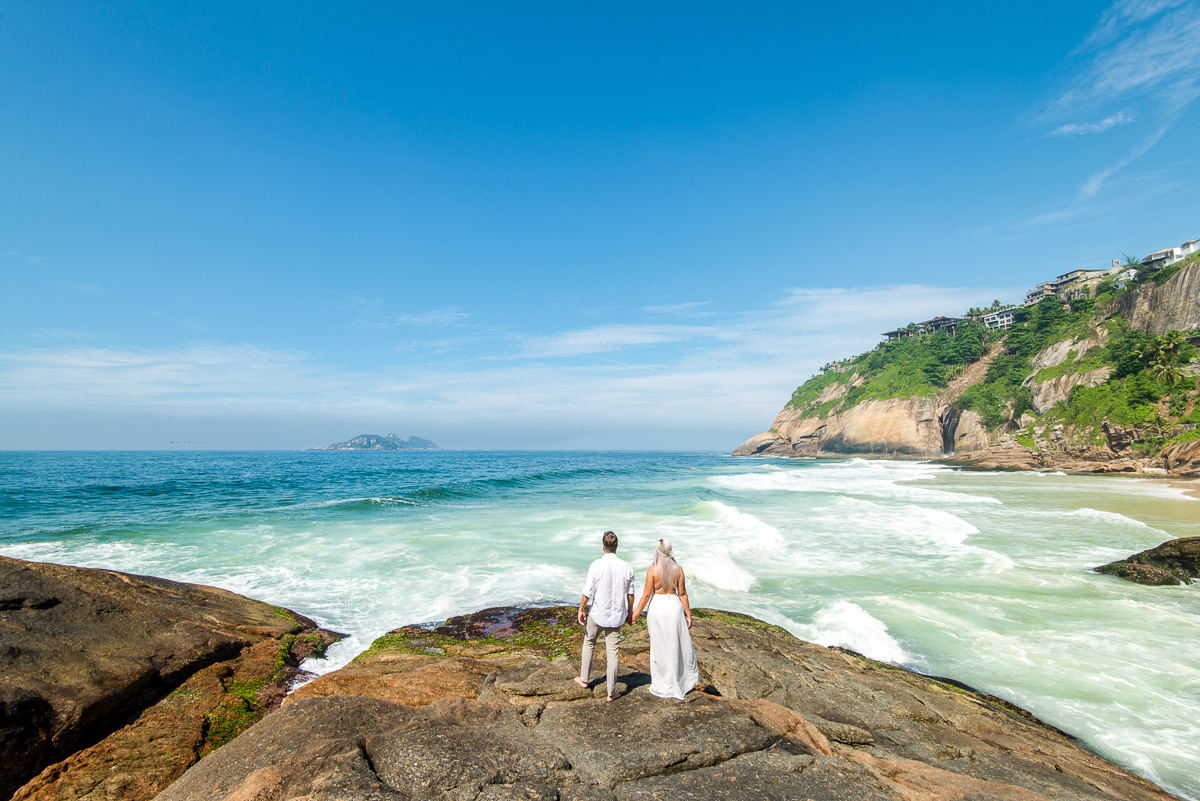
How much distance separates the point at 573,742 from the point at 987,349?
102m

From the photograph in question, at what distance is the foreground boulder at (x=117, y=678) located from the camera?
4.67 metres

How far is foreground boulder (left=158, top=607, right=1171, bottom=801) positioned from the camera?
3.94 metres

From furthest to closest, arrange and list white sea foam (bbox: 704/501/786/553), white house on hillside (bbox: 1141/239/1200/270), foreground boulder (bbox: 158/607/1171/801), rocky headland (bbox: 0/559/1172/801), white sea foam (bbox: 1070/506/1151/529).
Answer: white house on hillside (bbox: 1141/239/1200/270)
white sea foam (bbox: 1070/506/1151/529)
white sea foam (bbox: 704/501/786/553)
rocky headland (bbox: 0/559/1172/801)
foreground boulder (bbox: 158/607/1171/801)

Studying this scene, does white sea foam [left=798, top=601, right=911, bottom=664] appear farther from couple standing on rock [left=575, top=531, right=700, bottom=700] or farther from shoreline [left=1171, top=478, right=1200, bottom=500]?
shoreline [left=1171, top=478, right=1200, bottom=500]

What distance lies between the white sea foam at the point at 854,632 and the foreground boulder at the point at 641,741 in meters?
1.64

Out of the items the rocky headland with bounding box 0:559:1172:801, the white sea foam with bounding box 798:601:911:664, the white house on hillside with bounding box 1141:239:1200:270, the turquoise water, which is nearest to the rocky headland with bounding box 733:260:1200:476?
the white house on hillside with bounding box 1141:239:1200:270

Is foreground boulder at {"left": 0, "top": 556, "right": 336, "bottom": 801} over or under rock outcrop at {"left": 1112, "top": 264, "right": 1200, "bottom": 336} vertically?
under

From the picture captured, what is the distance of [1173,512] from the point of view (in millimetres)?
22609

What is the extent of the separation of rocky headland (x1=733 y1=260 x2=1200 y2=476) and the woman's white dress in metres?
52.9

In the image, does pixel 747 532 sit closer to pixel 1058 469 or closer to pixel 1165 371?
pixel 1058 469

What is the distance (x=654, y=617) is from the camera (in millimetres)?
5871

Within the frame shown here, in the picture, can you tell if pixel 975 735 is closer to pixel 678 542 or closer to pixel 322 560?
pixel 678 542

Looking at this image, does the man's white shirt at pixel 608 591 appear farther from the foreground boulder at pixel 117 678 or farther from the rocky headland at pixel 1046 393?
the rocky headland at pixel 1046 393

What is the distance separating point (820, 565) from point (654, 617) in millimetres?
11503
